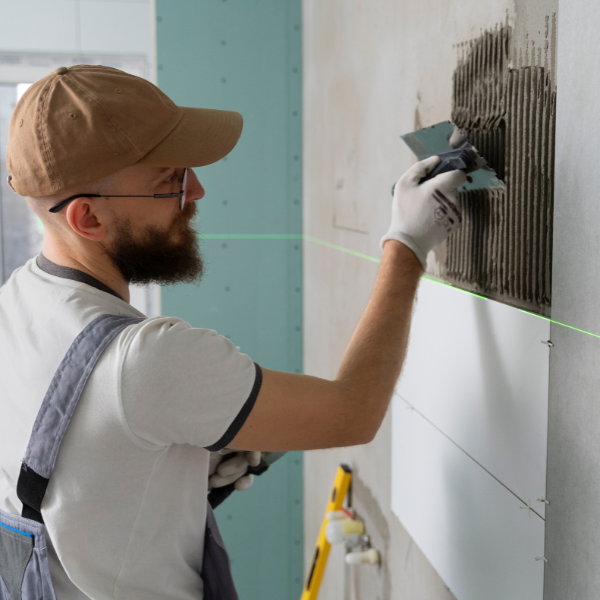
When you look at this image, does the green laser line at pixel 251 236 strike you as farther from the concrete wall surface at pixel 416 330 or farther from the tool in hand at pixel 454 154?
the tool in hand at pixel 454 154

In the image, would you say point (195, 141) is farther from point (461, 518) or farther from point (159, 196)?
point (461, 518)

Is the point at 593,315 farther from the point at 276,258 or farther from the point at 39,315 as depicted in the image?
the point at 276,258

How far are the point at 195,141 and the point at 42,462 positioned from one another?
56cm

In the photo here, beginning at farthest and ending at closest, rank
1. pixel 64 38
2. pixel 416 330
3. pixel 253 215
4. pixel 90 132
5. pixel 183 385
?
1. pixel 64 38
2. pixel 253 215
3. pixel 416 330
4. pixel 90 132
5. pixel 183 385

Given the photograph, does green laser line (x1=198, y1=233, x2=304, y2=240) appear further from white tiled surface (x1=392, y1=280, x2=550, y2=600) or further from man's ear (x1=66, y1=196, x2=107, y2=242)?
man's ear (x1=66, y1=196, x2=107, y2=242)

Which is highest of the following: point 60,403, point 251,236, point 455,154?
point 455,154

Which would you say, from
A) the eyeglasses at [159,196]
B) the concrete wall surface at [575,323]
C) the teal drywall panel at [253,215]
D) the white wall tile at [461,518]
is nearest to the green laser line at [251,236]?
the teal drywall panel at [253,215]

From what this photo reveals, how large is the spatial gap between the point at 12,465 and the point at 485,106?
2.98 ft

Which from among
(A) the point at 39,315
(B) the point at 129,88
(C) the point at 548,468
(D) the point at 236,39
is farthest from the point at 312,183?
(C) the point at 548,468

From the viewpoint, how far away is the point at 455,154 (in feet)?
3.28

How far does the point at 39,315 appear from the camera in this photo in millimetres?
964

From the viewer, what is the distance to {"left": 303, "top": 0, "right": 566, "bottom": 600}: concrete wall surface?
89cm

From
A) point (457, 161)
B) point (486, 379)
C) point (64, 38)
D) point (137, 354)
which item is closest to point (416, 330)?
point (486, 379)

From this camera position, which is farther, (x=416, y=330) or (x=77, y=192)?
(x=416, y=330)
